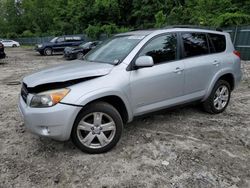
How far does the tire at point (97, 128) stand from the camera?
345cm

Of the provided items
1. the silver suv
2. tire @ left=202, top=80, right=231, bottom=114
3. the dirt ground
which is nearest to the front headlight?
the silver suv

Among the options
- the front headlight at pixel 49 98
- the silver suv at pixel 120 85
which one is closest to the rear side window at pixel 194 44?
the silver suv at pixel 120 85

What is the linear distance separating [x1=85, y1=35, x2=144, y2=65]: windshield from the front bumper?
104 cm

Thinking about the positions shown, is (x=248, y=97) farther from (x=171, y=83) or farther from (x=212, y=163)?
(x=212, y=163)

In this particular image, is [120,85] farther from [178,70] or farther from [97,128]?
[178,70]

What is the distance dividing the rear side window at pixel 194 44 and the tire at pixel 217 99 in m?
0.73

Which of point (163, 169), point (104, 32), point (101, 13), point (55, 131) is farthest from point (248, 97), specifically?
point (101, 13)

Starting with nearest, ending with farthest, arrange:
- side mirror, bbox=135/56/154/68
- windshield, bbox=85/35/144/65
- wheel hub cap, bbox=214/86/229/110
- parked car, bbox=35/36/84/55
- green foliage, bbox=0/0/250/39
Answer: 1. side mirror, bbox=135/56/154/68
2. windshield, bbox=85/35/144/65
3. wheel hub cap, bbox=214/86/229/110
4. green foliage, bbox=0/0/250/39
5. parked car, bbox=35/36/84/55

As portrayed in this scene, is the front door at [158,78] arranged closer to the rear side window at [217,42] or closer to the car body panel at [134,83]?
the car body panel at [134,83]

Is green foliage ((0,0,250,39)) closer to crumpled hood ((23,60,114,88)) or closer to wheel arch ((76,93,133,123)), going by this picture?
wheel arch ((76,93,133,123))

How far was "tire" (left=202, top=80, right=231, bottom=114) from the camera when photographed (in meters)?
5.00

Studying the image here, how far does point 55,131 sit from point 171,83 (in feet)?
6.41

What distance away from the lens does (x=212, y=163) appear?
A: 134 inches

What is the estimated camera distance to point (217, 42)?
5.09 meters
